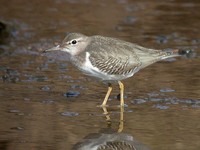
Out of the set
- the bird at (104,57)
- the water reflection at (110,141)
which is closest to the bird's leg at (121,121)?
the water reflection at (110,141)

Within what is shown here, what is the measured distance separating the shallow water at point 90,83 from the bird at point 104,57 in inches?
18.5

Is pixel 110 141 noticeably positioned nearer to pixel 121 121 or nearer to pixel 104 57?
pixel 121 121

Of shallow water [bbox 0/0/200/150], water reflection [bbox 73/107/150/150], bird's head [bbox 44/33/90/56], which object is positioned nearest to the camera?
water reflection [bbox 73/107/150/150]

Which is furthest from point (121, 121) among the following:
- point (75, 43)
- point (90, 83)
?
point (90, 83)

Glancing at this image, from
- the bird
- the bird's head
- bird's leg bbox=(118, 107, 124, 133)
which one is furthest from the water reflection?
the bird's head

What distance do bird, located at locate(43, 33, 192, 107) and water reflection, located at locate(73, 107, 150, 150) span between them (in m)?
1.09

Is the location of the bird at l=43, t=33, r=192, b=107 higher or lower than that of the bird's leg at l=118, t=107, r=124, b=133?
higher

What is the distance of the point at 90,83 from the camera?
1085cm

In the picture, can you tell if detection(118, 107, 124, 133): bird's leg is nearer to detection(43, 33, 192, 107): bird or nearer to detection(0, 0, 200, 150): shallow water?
detection(0, 0, 200, 150): shallow water

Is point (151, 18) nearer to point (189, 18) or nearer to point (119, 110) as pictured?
point (189, 18)

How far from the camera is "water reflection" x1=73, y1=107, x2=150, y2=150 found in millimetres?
7840

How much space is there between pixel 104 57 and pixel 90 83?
57.2 inches

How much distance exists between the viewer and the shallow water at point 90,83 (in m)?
8.35

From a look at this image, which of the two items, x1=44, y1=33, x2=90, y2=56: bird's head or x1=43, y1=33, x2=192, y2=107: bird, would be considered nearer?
x1=43, y1=33, x2=192, y2=107: bird
